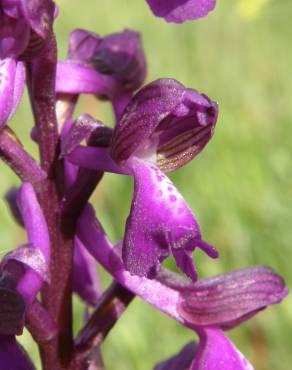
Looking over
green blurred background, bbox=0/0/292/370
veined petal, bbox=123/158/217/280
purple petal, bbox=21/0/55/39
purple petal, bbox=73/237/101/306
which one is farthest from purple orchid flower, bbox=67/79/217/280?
green blurred background, bbox=0/0/292/370

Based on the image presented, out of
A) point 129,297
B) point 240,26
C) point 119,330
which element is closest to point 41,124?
point 129,297

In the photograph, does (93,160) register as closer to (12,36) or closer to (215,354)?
(12,36)

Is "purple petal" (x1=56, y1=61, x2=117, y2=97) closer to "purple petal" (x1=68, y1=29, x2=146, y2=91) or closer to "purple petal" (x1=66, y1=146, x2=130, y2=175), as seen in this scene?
"purple petal" (x1=68, y1=29, x2=146, y2=91)

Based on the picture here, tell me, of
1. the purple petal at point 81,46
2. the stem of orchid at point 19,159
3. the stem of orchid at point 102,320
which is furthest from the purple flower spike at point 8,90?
the stem of orchid at point 102,320

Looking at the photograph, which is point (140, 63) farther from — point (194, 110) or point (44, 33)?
point (44, 33)

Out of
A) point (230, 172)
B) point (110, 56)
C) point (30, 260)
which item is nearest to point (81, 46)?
point (110, 56)

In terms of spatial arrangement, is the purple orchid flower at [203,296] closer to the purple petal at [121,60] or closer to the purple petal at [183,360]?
the purple petal at [183,360]
